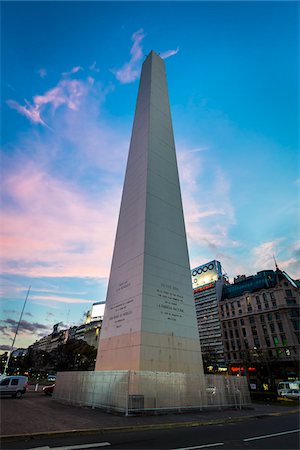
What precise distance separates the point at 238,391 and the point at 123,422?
34.8 feet

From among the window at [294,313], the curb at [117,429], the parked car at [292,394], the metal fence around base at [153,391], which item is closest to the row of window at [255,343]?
the window at [294,313]

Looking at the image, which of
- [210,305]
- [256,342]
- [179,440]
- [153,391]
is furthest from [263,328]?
[179,440]

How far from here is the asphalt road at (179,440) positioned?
699 cm

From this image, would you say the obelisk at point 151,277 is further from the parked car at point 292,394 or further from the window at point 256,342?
the window at point 256,342

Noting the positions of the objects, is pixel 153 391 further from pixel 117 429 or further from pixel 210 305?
pixel 210 305

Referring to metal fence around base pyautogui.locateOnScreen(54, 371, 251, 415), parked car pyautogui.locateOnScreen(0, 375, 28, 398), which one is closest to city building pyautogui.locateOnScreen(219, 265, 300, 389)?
metal fence around base pyautogui.locateOnScreen(54, 371, 251, 415)

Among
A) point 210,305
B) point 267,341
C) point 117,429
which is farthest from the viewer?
point 210,305

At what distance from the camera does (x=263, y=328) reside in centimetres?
7569

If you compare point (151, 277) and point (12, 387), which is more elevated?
point (151, 277)

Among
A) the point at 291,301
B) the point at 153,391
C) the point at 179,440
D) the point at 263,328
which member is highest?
the point at 291,301

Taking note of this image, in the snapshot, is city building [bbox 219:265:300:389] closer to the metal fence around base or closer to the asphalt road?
the metal fence around base

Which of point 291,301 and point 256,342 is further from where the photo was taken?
point 256,342

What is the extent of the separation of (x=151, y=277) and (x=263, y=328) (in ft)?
237

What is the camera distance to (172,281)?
19.3 metres
